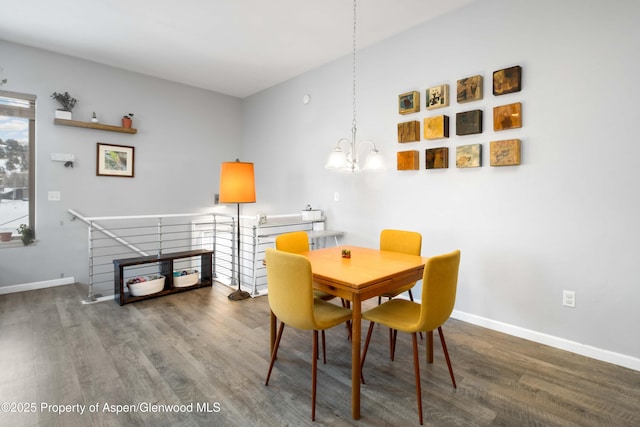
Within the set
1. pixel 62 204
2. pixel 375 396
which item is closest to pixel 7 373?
pixel 375 396

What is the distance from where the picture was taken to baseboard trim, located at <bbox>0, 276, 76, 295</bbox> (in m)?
3.76

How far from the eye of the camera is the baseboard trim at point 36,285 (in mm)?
3762

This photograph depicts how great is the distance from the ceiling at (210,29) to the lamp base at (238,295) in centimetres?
284

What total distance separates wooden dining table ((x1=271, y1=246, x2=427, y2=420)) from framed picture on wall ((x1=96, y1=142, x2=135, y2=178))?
355 cm

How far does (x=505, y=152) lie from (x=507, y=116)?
0.29 m

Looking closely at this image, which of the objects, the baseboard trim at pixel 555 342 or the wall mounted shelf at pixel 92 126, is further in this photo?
the wall mounted shelf at pixel 92 126

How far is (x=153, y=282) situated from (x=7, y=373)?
5.03 feet

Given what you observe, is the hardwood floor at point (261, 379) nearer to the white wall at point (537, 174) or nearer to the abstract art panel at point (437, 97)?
the white wall at point (537, 174)

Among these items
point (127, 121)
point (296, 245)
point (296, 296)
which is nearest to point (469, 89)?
point (296, 245)

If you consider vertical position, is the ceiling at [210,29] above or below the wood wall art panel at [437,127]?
above

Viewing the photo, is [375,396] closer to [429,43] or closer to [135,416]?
[135,416]

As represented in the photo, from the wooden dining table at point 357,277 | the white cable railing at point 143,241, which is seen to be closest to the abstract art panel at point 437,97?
the wooden dining table at point 357,277

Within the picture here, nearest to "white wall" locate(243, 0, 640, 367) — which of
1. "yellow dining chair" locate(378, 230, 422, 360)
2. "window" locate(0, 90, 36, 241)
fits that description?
"yellow dining chair" locate(378, 230, 422, 360)

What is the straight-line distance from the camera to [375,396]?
190 cm
